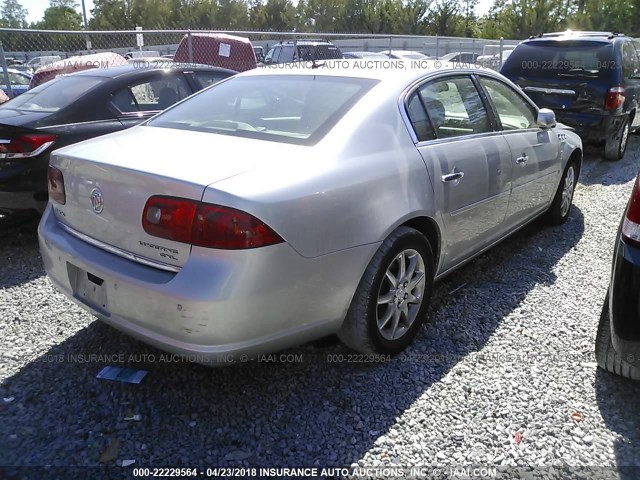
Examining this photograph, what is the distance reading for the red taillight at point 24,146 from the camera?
432 centimetres

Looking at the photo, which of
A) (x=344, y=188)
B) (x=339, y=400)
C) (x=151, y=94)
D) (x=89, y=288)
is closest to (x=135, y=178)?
(x=89, y=288)

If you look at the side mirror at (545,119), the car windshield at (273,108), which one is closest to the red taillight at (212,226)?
the car windshield at (273,108)

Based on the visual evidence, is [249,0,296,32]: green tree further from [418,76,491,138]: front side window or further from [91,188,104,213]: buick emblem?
[91,188,104,213]: buick emblem

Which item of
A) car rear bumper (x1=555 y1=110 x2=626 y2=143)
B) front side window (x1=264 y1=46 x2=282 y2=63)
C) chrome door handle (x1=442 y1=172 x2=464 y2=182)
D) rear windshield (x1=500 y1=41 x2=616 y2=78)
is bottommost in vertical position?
car rear bumper (x1=555 y1=110 x2=626 y2=143)

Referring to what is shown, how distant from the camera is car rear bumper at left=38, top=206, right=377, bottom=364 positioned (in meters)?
2.14

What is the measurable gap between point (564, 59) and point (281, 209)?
7092 millimetres

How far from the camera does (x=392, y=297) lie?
289cm

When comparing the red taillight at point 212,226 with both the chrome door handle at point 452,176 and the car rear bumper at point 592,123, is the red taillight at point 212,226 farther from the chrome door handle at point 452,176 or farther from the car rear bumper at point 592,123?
the car rear bumper at point 592,123

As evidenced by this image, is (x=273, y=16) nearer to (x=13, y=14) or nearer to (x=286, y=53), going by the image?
(x=13, y=14)

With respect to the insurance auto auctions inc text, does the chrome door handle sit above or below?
above

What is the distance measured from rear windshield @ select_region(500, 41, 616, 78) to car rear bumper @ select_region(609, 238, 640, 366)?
6.31m

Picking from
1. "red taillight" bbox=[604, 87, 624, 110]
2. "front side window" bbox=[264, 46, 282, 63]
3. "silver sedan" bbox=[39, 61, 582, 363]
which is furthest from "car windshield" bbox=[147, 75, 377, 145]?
"front side window" bbox=[264, 46, 282, 63]

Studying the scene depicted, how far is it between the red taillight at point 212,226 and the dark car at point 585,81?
6.89 m

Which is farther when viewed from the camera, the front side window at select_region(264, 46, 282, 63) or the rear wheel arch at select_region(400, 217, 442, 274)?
the front side window at select_region(264, 46, 282, 63)
